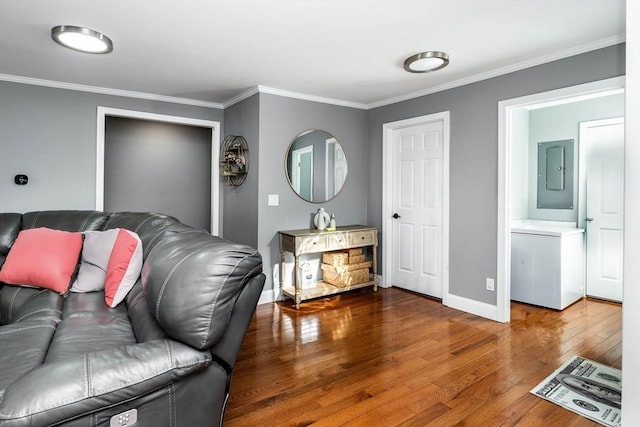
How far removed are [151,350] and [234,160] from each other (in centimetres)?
321

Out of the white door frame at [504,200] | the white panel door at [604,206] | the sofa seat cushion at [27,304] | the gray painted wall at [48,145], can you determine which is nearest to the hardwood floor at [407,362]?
the white door frame at [504,200]

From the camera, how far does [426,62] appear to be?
304cm

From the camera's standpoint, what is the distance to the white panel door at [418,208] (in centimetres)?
407

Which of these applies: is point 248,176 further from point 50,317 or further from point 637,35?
point 637,35

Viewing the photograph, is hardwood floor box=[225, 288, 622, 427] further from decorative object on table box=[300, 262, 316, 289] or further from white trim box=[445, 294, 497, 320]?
decorative object on table box=[300, 262, 316, 289]

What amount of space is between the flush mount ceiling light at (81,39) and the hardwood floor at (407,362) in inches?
98.7

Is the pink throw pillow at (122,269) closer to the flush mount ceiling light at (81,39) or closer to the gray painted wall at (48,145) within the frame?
the flush mount ceiling light at (81,39)

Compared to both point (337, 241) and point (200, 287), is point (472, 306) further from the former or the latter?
point (200, 287)

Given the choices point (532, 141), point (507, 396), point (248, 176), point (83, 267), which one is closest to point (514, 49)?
point (532, 141)

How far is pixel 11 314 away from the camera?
2188 millimetres

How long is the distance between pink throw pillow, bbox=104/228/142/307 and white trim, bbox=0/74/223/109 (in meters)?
2.46

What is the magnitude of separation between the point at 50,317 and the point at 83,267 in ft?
2.05

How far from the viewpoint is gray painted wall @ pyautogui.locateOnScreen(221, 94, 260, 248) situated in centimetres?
397

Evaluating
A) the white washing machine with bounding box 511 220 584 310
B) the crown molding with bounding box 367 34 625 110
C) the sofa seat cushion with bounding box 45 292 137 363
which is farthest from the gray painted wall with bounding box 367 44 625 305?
the sofa seat cushion with bounding box 45 292 137 363
